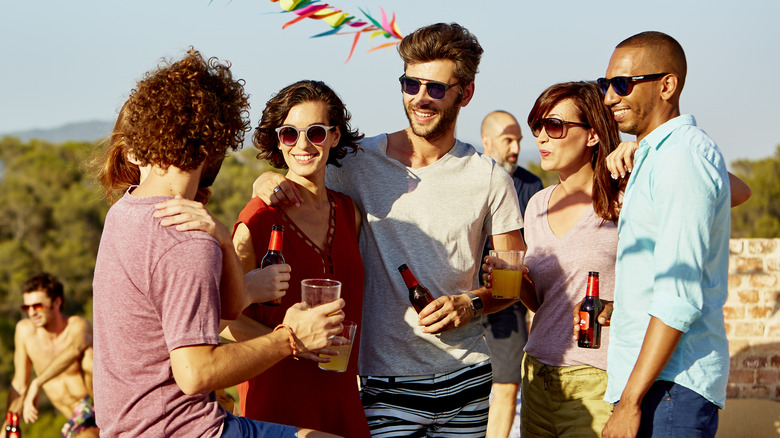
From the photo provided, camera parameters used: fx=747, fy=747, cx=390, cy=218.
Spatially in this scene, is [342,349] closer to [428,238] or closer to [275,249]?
[275,249]

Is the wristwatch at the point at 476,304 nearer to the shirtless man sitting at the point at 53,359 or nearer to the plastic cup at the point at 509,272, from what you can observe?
the plastic cup at the point at 509,272

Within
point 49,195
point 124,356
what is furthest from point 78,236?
point 124,356

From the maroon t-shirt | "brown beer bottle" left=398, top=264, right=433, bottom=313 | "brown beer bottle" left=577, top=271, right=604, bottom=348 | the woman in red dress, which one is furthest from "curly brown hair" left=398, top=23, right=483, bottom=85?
the maroon t-shirt

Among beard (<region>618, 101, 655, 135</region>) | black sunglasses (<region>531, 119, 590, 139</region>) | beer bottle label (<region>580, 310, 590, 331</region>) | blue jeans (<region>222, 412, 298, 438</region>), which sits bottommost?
blue jeans (<region>222, 412, 298, 438</region>)

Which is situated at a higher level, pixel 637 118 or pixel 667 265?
pixel 637 118

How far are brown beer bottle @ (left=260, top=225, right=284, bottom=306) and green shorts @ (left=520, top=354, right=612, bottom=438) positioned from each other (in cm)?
135

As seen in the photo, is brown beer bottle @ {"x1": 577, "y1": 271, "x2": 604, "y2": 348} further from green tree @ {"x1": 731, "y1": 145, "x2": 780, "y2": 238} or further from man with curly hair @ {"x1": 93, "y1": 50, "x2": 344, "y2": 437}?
green tree @ {"x1": 731, "y1": 145, "x2": 780, "y2": 238}

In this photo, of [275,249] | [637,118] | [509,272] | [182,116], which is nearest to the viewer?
[182,116]

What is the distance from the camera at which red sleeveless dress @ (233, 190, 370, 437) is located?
2943 millimetres

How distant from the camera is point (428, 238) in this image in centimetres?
345

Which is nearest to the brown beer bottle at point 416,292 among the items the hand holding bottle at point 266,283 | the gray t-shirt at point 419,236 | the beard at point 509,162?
the gray t-shirt at point 419,236

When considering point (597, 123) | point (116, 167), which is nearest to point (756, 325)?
point (597, 123)

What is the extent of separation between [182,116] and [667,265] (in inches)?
61.2

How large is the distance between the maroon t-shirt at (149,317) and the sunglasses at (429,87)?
1699 mm
